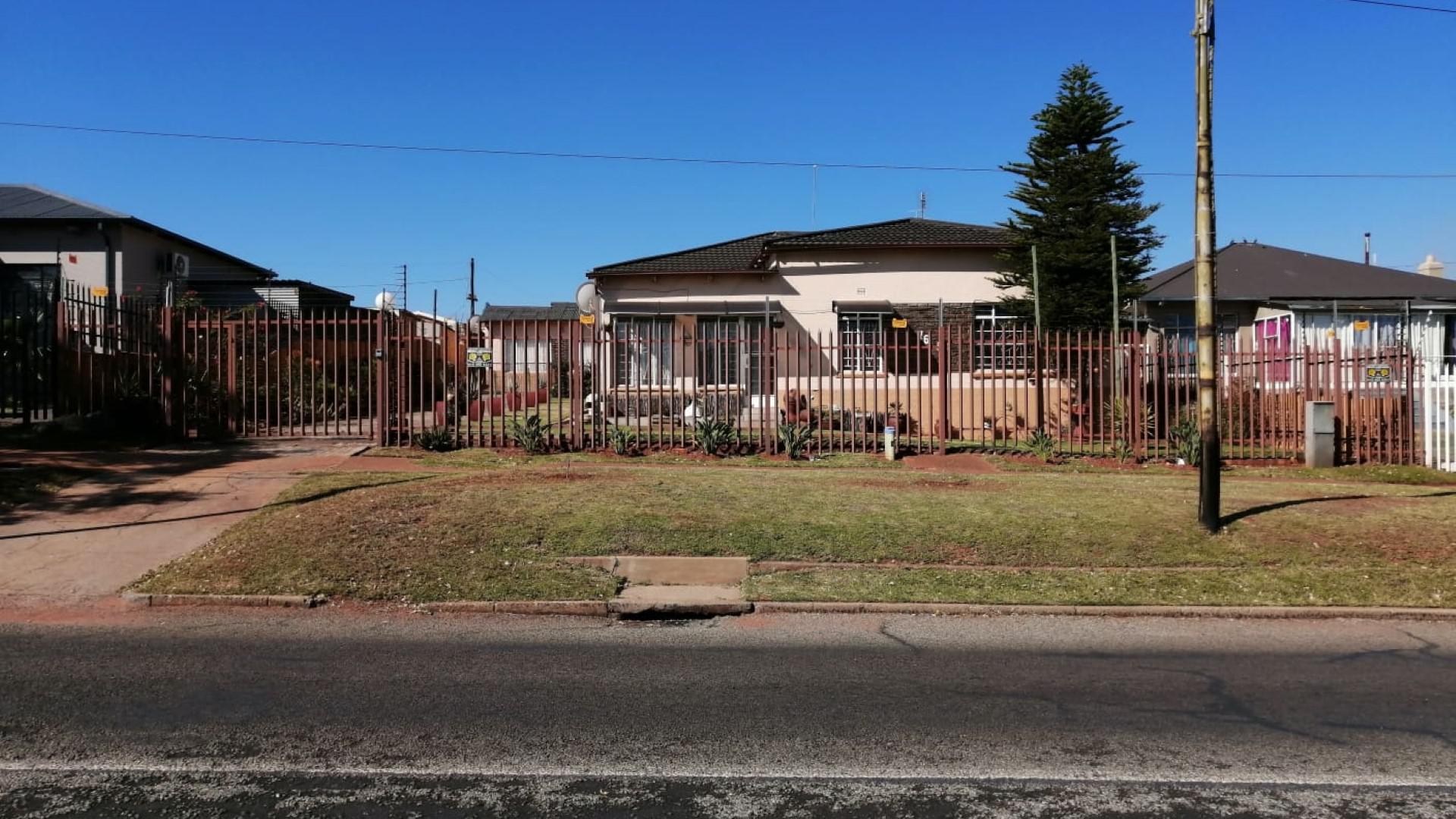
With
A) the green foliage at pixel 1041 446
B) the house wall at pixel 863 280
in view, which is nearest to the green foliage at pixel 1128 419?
the green foliage at pixel 1041 446

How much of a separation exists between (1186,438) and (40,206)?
27490 millimetres

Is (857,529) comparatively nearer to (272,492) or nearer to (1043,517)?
(1043,517)

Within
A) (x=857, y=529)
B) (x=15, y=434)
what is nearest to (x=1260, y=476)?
(x=857, y=529)

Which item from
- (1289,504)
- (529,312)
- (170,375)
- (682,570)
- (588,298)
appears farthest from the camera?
(529,312)

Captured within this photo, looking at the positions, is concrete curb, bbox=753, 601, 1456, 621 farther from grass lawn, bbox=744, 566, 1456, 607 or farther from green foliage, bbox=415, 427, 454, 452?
green foliage, bbox=415, 427, 454, 452

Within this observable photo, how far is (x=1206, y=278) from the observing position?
9945 millimetres

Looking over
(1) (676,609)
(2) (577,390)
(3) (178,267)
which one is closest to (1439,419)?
(2) (577,390)

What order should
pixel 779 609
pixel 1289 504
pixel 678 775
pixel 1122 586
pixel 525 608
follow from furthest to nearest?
pixel 1289 504, pixel 1122 586, pixel 779 609, pixel 525 608, pixel 678 775

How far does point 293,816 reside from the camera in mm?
4098

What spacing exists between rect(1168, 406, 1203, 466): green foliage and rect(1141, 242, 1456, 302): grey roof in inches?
361

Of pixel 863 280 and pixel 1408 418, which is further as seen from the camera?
pixel 863 280

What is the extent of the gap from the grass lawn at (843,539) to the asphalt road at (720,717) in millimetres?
688

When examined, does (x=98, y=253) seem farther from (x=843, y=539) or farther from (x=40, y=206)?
(x=843, y=539)

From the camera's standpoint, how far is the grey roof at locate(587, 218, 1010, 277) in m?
23.7
